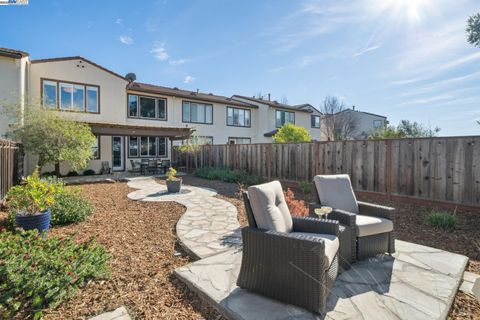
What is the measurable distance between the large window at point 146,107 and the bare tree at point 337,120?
21458 millimetres

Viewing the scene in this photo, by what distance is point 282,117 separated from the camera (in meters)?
24.2

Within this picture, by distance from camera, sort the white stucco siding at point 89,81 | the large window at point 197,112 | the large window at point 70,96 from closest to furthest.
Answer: the white stucco siding at point 89,81 → the large window at point 70,96 → the large window at point 197,112

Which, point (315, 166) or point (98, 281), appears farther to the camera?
point (315, 166)

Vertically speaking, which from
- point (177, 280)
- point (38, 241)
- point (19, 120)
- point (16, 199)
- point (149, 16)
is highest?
point (149, 16)

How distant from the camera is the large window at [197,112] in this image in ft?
60.2

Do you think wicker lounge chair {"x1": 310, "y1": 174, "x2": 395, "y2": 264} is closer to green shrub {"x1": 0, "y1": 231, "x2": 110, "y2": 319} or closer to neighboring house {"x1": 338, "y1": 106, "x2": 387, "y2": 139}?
green shrub {"x1": 0, "y1": 231, "x2": 110, "y2": 319}

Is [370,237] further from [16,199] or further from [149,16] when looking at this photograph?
[149,16]

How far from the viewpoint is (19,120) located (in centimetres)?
1083

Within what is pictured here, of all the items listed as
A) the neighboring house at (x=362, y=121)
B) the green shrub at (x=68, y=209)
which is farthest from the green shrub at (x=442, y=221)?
the neighboring house at (x=362, y=121)

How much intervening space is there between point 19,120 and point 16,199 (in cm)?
935

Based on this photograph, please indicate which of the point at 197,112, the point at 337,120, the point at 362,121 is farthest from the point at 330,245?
the point at 362,121

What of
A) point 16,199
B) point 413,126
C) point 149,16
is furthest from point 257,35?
point 413,126

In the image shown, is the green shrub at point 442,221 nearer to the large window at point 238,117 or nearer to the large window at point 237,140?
the large window at point 237,140

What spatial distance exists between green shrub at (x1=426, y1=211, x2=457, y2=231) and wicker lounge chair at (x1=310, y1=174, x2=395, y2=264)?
2270 millimetres
